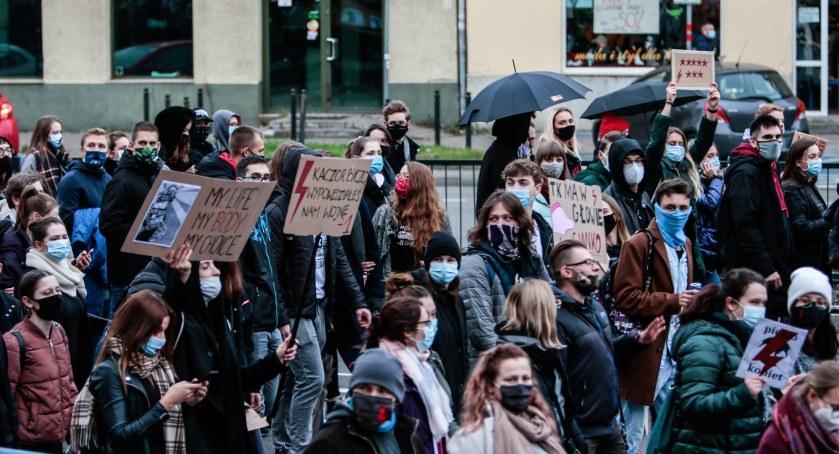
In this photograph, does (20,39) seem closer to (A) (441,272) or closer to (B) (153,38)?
(B) (153,38)

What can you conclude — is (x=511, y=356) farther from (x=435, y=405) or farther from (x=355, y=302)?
(x=355, y=302)

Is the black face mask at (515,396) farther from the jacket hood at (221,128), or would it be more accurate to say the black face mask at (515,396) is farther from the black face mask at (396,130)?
the jacket hood at (221,128)

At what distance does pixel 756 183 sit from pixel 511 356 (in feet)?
14.1

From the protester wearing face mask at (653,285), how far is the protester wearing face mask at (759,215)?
1.16 m

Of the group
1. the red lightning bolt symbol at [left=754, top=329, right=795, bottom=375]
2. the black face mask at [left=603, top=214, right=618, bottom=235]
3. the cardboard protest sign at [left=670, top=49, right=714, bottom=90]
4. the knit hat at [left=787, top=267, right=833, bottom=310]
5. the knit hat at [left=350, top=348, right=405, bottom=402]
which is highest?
the cardboard protest sign at [left=670, top=49, right=714, bottom=90]

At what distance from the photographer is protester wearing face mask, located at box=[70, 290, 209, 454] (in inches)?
235

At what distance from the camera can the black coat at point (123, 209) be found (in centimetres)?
876

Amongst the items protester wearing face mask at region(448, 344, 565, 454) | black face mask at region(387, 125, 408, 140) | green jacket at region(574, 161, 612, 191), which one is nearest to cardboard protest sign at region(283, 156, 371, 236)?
protester wearing face mask at region(448, 344, 565, 454)

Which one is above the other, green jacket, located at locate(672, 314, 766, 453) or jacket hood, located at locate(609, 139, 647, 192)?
jacket hood, located at locate(609, 139, 647, 192)

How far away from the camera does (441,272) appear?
287 inches

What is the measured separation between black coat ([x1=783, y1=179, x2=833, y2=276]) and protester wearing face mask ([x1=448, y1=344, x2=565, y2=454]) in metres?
4.56

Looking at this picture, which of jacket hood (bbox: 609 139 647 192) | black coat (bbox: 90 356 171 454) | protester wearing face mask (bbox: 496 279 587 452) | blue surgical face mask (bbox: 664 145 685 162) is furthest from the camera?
blue surgical face mask (bbox: 664 145 685 162)

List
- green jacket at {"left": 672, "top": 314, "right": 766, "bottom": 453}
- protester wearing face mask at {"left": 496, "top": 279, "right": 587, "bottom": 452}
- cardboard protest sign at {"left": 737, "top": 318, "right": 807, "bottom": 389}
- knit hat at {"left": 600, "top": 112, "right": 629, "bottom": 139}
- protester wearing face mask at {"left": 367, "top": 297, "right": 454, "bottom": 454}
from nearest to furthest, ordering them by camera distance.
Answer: protester wearing face mask at {"left": 367, "top": 297, "right": 454, "bottom": 454}
cardboard protest sign at {"left": 737, "top": 318, "right": 807, "bottom": 389}
green jacket at {"left": 672, "top": 314, "right": 766, "bottom": 453}
protester wearing face mask at {"left": 496, "top": 279, "right": 587, "bottom": 452}
knit hat at {"left": 600, "top": 112, "right": 629, "bottom": 139}

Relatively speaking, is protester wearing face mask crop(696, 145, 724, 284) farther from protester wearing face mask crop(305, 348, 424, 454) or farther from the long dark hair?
protester wearing face mask crop(305, 348, 424, 454)
